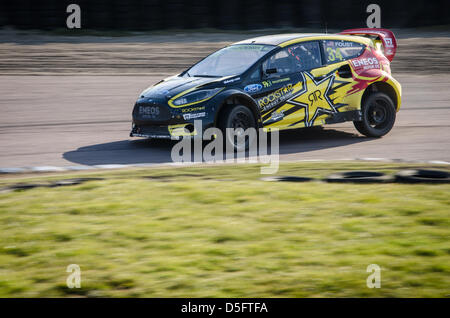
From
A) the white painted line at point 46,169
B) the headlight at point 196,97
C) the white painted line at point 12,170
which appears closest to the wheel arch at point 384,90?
the headlight at point 196,97

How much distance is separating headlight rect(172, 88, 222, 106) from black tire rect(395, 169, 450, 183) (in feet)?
11.5

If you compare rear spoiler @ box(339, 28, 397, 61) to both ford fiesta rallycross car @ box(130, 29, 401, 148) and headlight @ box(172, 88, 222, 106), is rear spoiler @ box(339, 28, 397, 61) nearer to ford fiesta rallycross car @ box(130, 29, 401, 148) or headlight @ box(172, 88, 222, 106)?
ford fiesta rallycross car @ box(130, 29, 401, 148)

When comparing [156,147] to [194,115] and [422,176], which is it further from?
[422,176]

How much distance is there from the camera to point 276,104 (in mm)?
10375

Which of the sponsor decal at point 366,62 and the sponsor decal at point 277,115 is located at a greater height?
the sponsor decal at point 366,62

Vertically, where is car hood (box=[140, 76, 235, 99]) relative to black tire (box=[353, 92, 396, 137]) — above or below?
above

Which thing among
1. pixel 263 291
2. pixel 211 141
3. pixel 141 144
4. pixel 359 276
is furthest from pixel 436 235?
pixel 141 144

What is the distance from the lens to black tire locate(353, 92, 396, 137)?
11430mm

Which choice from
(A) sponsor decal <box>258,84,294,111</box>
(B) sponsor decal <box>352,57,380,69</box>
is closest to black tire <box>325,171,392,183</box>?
(A) sponsor decal <box>258,84,294,111</box>

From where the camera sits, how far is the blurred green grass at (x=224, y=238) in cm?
439

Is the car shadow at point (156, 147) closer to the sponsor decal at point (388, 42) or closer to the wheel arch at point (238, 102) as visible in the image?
the wheel arch at point (238, 102)

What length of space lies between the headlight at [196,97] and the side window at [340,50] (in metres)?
2.18

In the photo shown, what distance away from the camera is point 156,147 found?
416 inches
